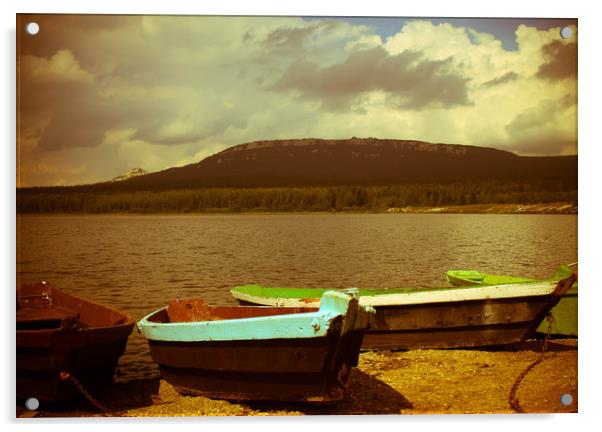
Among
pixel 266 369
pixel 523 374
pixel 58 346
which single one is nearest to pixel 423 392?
pixel 523 374

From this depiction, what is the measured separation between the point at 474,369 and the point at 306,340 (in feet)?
6.23

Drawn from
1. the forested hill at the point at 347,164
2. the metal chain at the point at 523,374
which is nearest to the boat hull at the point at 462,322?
the metal chain at the point at 523,374

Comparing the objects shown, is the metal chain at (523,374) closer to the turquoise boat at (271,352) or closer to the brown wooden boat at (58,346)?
the turquoise boat at (271,352)

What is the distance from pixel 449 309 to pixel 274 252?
1671mm

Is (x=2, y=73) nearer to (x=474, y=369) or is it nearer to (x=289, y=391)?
(x=289, y=391)

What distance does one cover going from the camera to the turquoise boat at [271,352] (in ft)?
14.6

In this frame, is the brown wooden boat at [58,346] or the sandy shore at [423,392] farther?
the sandy shore at [423,392]

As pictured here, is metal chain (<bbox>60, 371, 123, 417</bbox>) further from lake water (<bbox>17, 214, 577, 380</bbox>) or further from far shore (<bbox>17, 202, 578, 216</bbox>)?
far shore (<bbox>17, 202, 578, 216</bbox>)

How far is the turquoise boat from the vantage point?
4445 millimetres

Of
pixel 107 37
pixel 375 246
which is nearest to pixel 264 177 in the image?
pixel 375 246

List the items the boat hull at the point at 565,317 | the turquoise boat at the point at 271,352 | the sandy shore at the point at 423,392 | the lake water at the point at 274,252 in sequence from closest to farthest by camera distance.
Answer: the turquoise boat at the point at 271,352 → the sandy shore at the point at 423,392 → the lake water at the point at 274,252 → the boat hull at the point at 565,317

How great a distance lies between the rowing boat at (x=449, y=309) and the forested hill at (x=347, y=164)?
1.00m

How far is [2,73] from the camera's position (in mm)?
5105

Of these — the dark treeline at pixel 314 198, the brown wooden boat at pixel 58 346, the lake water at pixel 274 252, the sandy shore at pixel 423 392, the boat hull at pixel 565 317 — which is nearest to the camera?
the brown wooden boat at pixel 58 346
